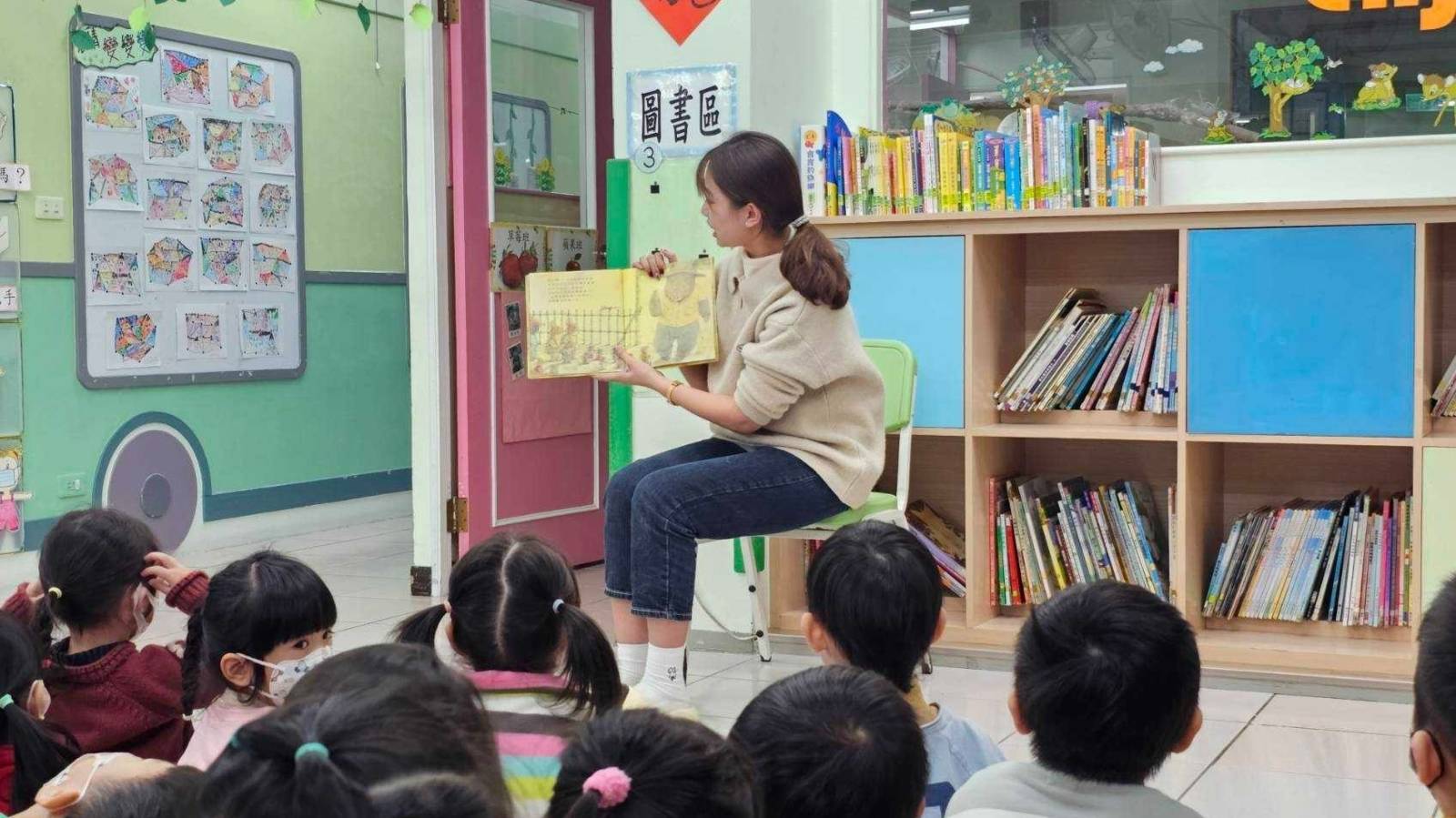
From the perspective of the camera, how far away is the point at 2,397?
475cm

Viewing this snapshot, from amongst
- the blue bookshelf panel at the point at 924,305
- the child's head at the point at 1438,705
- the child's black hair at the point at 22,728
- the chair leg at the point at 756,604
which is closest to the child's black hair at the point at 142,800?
the child's black hair at the point at 22,728

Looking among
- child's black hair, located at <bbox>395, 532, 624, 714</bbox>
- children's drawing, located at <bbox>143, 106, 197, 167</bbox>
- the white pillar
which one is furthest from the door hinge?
child's black hair, located at <bbox>395, 532, 624, 714</bbox>

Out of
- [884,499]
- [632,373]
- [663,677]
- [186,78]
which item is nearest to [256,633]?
[663,677]

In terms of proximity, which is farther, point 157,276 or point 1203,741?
point 157,276

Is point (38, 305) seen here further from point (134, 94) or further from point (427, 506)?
point (427, 506)

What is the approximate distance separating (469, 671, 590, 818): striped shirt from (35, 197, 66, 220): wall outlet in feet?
11.9

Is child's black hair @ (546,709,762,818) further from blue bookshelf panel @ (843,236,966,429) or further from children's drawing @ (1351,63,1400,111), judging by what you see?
children's drawing @ (1351,63,1400,111)

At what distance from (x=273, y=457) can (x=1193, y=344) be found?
145 inches

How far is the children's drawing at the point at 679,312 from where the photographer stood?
3031 millimetres

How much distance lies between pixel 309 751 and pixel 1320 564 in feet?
9.93

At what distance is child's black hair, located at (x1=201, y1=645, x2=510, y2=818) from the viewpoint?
84cm

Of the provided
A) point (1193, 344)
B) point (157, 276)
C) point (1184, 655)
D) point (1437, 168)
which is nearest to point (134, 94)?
point (157, 276)

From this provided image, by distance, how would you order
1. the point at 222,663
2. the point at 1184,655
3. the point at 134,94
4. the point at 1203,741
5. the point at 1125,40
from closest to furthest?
the point at 1184,655
the point at 222,663
the point at 1203,741
the point at 1125,40
the point at 134,94

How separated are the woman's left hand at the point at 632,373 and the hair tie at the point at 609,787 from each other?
1933mm
